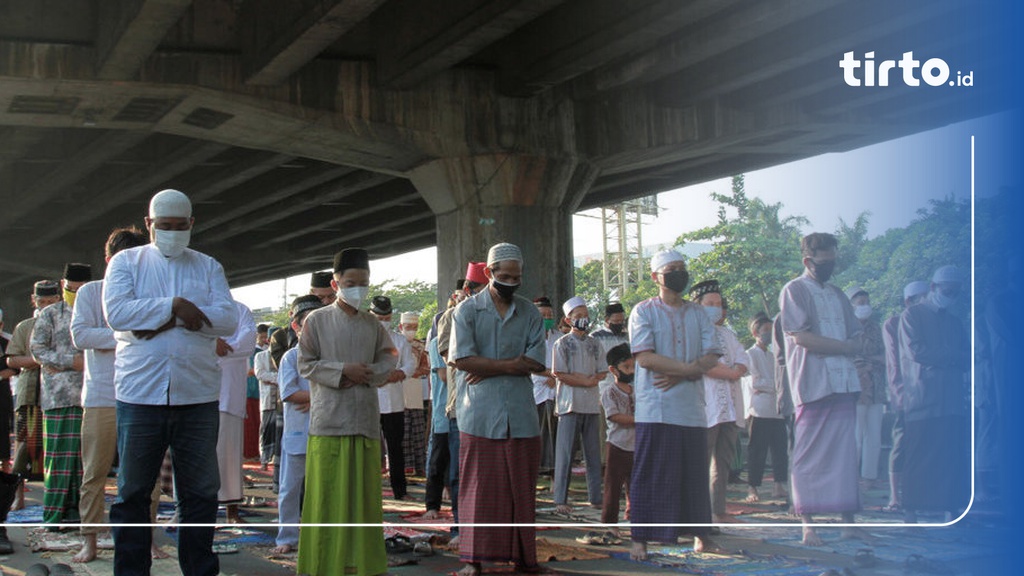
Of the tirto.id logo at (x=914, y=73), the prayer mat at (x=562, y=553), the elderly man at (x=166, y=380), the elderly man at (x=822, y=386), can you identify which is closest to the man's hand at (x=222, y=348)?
the elderly man at (x=166, y=380)

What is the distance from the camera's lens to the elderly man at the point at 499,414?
6.66 metres

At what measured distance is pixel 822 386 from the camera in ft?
22.4

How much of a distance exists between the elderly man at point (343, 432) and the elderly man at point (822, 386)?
2289mm

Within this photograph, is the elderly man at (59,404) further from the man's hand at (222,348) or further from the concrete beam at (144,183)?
the concrete beam at (144,183)

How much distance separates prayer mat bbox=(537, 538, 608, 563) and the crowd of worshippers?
0.96ft

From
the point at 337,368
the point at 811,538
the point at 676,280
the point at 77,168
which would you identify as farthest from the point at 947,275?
the point at 77,168

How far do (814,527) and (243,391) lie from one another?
13.6 ft

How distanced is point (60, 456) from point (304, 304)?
1.83 meters

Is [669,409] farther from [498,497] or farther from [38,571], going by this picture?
[38,571]

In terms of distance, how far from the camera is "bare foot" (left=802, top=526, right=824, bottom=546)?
686 cm

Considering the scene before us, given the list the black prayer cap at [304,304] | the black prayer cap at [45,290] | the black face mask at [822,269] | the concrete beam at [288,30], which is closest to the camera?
the black face mask at [822,269]

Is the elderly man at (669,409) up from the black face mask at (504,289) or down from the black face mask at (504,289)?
down

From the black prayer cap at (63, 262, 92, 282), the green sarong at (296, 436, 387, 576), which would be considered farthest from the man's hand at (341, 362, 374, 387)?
the black prayer cap at (63, 262, 92, 282)

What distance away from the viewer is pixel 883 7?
9.38 metres
